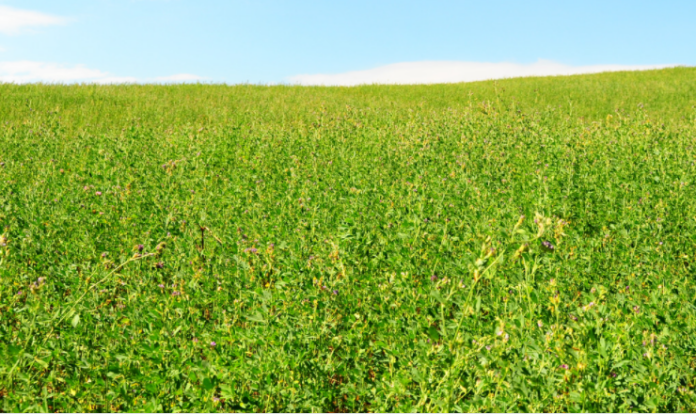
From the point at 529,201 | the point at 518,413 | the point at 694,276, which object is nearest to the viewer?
the point at 518,413

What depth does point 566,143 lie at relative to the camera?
21.7 feet

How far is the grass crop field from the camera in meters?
2.34

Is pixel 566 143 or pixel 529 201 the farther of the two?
pixel 566 143

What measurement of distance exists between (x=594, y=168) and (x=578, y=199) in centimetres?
112

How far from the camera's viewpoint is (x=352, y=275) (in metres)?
3.31

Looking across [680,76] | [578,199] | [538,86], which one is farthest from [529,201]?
[680,76]

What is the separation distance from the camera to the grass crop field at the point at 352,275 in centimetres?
234

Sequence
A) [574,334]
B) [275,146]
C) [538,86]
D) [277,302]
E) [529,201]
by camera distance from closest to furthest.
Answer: [574,334] < [277,302] < [529,201] < [275,146] < [538,86]

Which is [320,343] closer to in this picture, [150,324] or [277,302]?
[277,302]

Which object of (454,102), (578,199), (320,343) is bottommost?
(320,343)

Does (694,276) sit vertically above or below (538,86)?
below

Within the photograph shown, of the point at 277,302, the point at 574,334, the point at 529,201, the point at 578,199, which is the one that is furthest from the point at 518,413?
the point at 578,199

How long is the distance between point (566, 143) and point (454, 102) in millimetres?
9363

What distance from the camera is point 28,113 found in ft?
38.6
